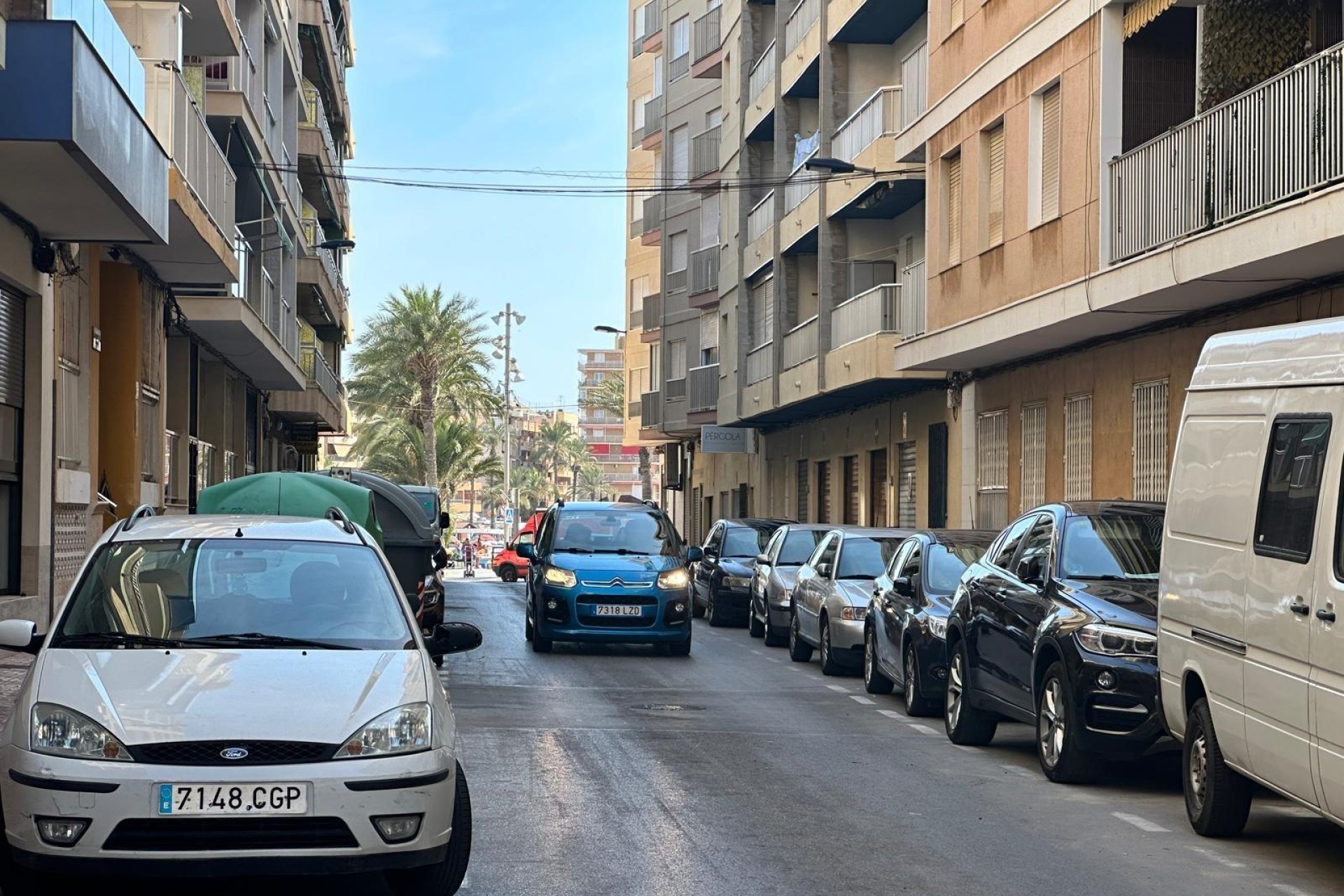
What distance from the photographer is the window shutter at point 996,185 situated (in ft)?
76.8

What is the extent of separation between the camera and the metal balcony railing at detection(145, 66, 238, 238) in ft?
64.0

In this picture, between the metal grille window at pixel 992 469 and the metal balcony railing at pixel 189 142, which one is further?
the metal grille window at pixel 992 469

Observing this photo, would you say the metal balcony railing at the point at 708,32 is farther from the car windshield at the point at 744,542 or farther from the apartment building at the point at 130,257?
the car windshield at the point at 744,542

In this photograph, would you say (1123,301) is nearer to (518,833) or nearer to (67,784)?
(518,833)

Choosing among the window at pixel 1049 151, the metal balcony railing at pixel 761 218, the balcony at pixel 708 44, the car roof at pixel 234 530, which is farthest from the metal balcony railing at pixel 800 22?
the car roof at pixel 234 530

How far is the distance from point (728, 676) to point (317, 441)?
40746mm

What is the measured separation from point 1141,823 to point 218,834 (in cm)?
510

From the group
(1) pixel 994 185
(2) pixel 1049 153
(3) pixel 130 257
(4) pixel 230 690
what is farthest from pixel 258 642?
(1) pixel 994 185

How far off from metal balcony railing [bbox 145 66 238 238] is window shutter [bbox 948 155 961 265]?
9949mm

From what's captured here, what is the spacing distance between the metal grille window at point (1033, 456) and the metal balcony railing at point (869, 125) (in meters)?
6.17

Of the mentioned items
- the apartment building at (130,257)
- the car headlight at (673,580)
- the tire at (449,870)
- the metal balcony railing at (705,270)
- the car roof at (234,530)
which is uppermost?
the metal balcony railing at (705,270)

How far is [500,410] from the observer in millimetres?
70625

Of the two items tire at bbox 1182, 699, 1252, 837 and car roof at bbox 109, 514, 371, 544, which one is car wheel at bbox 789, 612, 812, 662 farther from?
car roof at bbox 109, 514, 371, 544

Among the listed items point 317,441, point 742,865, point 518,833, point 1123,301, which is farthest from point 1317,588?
point 317,441
